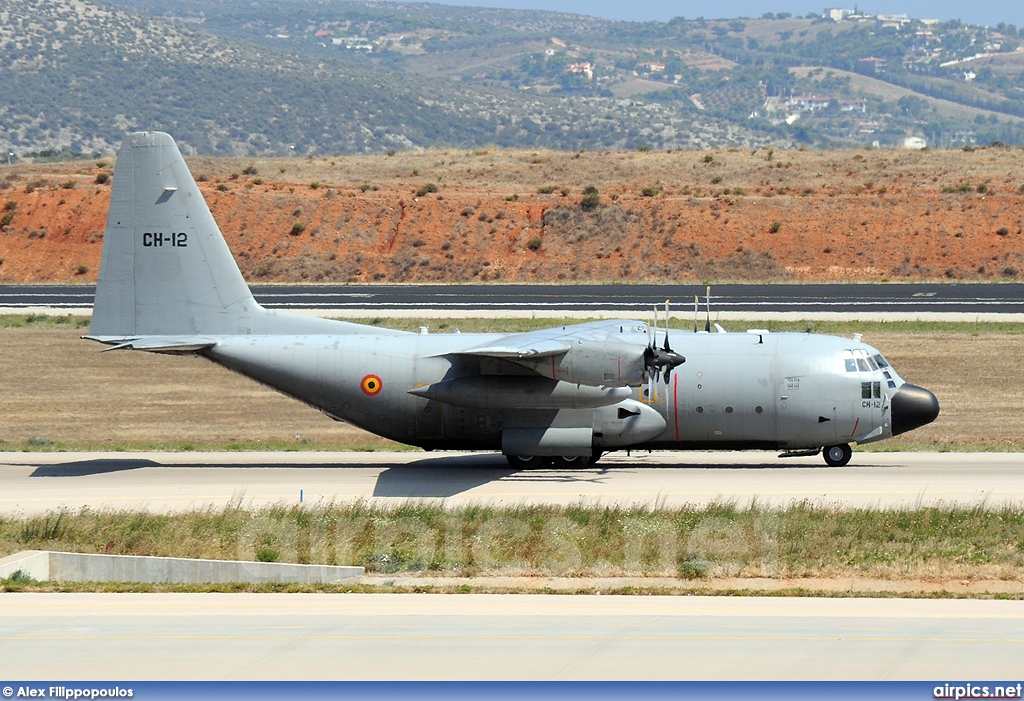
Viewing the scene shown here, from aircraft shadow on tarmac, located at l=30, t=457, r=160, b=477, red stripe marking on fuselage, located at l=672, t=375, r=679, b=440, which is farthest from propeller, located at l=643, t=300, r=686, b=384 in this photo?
aircraft shadow on tarmac, located at l=30, t=457, r=160, b=477

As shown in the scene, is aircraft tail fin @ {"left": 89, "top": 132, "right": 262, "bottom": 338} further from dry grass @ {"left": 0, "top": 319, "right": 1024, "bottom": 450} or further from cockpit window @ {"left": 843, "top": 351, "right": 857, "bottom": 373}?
cockpit window @ {"left": 843, "top": 351, "right": 857, "bottom": 373}

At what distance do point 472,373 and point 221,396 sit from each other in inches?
811

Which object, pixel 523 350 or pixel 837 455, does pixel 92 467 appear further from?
pixel 837 455

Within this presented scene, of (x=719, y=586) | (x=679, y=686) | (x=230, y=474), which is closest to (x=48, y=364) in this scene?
(x=230, y=474)

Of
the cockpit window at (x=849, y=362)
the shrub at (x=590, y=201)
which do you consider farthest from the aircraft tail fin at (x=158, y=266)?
the shrub at (x=590, y=201)

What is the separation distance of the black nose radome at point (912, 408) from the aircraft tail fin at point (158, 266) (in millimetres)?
17237

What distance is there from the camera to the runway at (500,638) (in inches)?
572

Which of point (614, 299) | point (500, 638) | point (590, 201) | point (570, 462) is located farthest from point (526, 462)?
point (590, 201)

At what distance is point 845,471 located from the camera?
107 feet

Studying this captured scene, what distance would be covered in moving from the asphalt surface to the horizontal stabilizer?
29701mm

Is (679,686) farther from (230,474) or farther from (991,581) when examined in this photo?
(230,474)

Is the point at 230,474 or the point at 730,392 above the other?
the point at 730,392

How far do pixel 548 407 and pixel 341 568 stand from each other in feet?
38.3

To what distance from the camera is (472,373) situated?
32.3 metres
